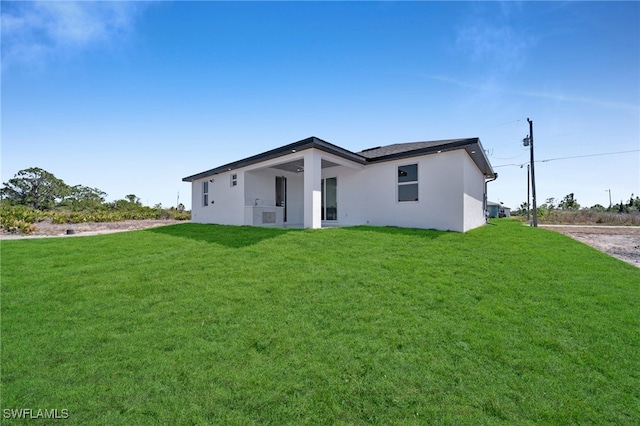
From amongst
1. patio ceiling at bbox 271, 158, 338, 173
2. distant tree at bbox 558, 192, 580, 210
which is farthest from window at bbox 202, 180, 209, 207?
distant tree at bbox 558, 192, 580, 210

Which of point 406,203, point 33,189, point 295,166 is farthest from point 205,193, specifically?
point 33,189

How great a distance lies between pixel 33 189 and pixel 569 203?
245 ft

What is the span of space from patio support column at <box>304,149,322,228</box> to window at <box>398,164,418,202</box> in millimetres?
3346

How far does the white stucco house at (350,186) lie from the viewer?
343 inches

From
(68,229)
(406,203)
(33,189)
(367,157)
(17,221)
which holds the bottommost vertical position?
(68,229)

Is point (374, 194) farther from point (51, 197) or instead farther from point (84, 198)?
point (84, 198)

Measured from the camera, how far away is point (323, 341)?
2.82 meters

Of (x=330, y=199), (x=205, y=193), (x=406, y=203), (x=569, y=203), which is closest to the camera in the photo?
(x=406, y=203)

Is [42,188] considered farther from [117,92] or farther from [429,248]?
[429,248]

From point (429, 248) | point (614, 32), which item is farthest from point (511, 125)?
point (429, 248)

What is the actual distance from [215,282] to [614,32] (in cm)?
1387

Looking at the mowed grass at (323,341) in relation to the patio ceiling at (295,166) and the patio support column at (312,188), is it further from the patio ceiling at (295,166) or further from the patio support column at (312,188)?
the patio ceiling at (295,166)

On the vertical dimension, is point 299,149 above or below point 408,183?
above

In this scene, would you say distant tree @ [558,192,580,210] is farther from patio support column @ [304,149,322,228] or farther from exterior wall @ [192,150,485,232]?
patio support column @ [304,149,322,228]
